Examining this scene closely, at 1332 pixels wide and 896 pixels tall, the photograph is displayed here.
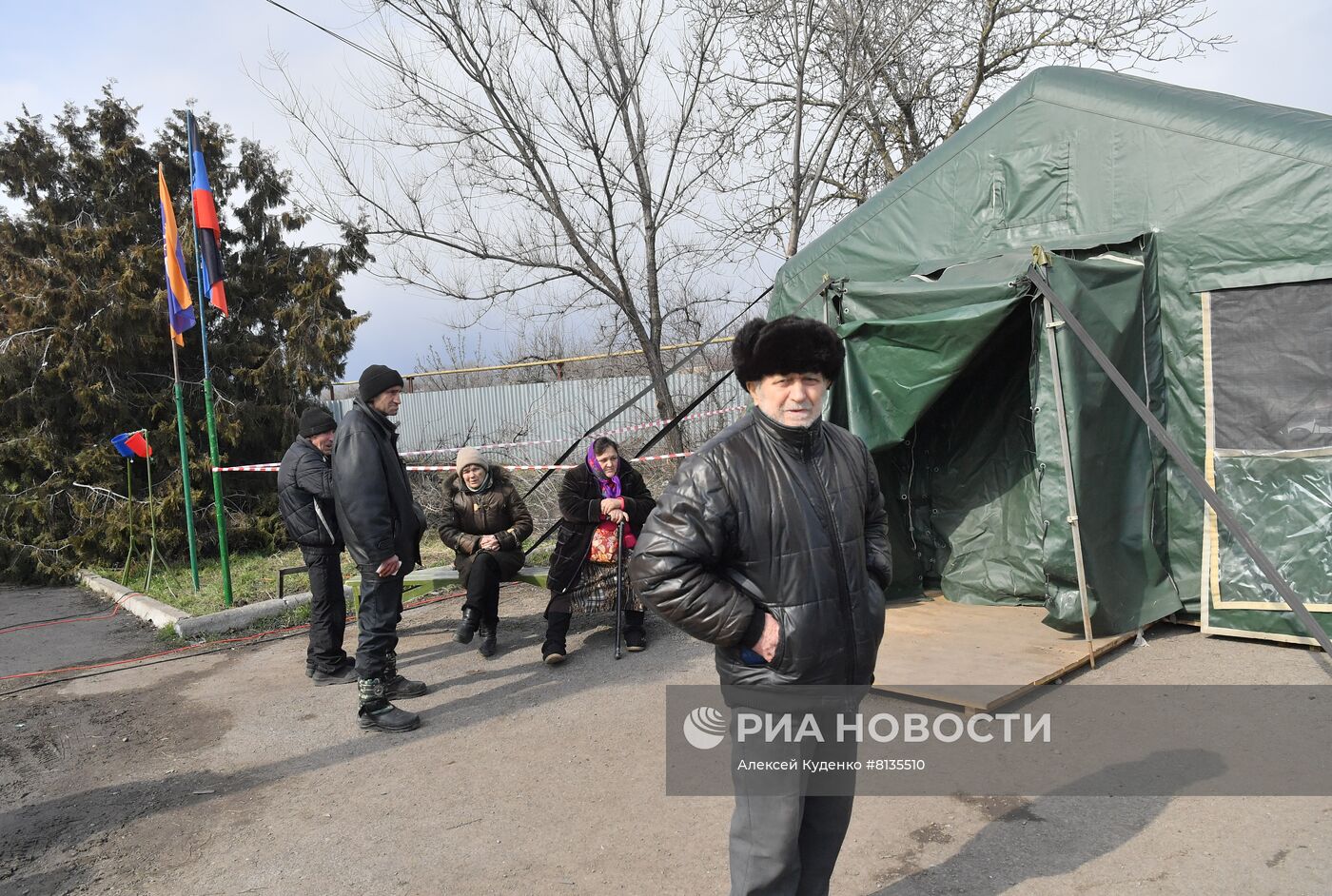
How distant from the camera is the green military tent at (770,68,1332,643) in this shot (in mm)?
4668

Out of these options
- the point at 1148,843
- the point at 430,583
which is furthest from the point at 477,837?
the point at 430,583

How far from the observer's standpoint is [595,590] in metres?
5.80

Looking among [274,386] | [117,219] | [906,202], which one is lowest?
[274,386]

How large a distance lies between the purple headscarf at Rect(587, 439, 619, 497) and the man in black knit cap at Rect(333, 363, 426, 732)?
1.38m

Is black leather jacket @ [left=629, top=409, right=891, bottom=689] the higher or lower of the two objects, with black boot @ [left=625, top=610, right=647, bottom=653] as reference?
higher

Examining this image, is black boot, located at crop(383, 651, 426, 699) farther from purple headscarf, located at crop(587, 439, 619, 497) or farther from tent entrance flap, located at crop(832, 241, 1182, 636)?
tent entrance flap, located at crop(832, 241, 1182, 636)

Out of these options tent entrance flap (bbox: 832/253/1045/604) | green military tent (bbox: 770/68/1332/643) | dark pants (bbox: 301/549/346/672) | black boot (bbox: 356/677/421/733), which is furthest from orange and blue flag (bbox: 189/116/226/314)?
tent entrance flap (bbox: 832/253/1045/604)

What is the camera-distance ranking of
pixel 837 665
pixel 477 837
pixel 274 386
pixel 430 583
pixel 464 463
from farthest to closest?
1. pixel 274 386
2. pixel 430 583
3. pixel 464 463
4. pixel 477 837
5. pixel 837 665

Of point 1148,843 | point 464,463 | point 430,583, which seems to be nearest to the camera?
point 1148,843

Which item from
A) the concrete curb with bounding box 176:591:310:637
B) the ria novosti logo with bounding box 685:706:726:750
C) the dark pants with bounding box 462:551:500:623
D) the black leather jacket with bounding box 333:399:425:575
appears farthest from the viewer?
the concrete curb with bounding box 176:591:310:637

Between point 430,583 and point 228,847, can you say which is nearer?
point 228,847

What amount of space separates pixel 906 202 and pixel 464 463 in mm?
3648

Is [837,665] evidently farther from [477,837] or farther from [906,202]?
[906,202]

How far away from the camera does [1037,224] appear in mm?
5488
